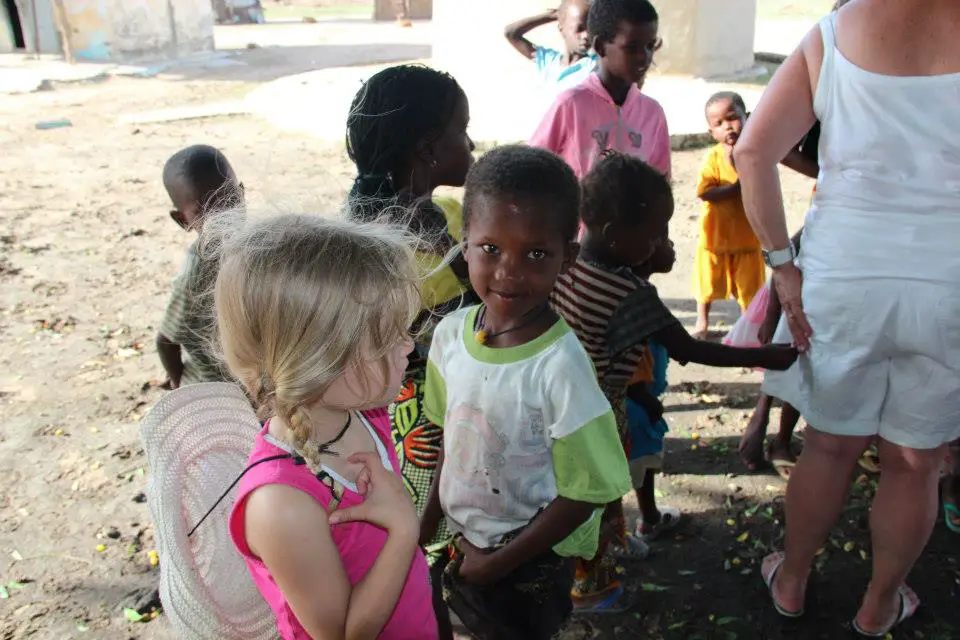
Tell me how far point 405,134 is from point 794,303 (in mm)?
1175

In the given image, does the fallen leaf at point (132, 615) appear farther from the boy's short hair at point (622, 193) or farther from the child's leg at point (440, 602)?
the boy's short hair at point (622, 193)

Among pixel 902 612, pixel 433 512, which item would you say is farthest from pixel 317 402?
pixel 902 612

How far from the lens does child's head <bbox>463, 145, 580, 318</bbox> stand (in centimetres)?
182

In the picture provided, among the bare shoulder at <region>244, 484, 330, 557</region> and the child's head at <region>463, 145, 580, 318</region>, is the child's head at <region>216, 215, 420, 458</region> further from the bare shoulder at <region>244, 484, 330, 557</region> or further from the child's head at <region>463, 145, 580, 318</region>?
the child's head at <region>463, 145, 580, 318</region>

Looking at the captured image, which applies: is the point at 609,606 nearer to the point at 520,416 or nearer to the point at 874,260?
the point at 520,416

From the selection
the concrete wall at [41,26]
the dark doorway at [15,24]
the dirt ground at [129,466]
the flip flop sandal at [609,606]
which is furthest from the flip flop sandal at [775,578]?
the dark doorway at [15,24]

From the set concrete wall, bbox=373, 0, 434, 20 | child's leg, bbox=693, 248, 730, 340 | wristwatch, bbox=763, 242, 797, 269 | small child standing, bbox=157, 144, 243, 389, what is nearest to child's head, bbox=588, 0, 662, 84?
child's leg, bbox=693, 248, 730, 340

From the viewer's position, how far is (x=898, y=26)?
1.90 m

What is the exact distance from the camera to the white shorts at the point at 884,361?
79.4 inches

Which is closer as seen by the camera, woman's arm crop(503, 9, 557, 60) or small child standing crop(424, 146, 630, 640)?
small child standing crop(424, 146, 630, 640)

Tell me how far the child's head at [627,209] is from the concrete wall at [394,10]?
24162 mm

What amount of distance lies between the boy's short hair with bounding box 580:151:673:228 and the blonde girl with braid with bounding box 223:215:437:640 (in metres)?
0.94

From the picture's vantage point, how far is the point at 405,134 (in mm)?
2285

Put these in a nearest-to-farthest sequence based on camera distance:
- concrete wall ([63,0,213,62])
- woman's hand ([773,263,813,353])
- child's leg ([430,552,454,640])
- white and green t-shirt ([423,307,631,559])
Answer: white and green t-shirt ([423,307,631,559]), child's leg ([430,552,454,640]), woman's hand ([773,263,813,353]), concrete wall ([63,0,213,62])
